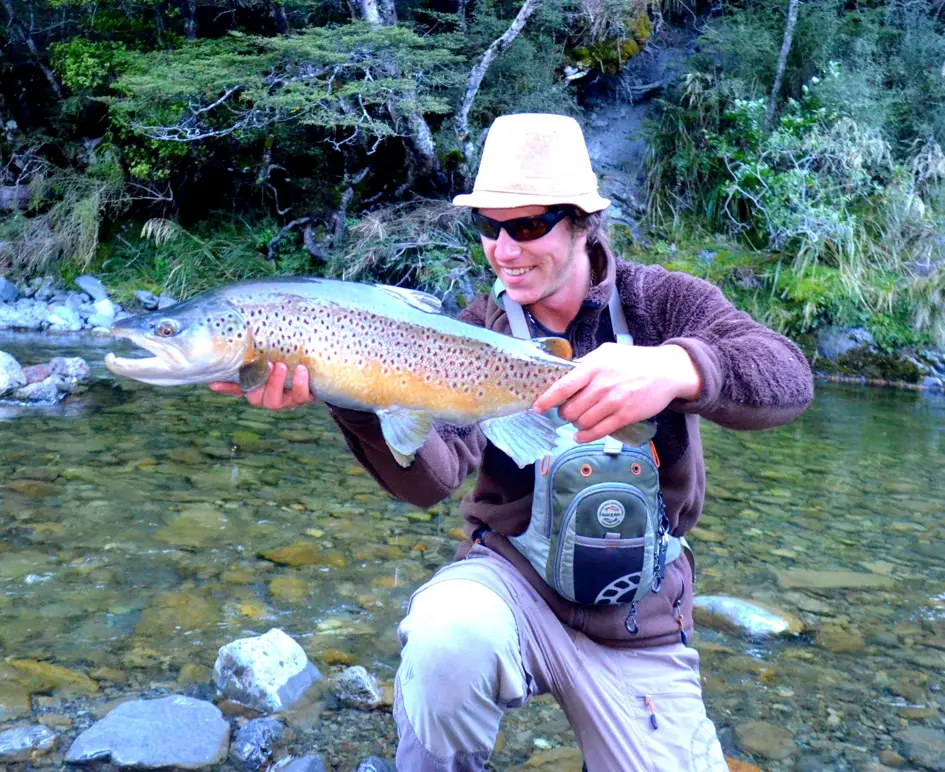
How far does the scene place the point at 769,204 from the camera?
12766 millimetres

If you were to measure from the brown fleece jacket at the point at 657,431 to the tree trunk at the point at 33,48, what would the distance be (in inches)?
642


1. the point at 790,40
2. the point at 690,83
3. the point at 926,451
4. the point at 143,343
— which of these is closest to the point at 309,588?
the point at 143,343

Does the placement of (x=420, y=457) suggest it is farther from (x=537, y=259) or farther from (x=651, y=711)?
(x=651, y=711)

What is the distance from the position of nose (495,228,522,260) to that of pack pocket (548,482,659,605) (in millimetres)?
700

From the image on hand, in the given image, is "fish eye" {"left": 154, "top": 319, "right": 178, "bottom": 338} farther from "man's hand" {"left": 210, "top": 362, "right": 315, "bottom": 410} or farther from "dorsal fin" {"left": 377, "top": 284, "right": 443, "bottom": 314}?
"dorsal fin" {"left": 377, "top": 284, "right": 443, "bottom": 314}

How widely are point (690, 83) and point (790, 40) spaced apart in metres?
1.79

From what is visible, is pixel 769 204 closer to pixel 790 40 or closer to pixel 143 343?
pixel 790 40

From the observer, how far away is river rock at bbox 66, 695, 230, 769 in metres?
2.80

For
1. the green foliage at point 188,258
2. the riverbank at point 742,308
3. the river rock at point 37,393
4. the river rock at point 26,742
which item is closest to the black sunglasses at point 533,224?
the river rock at point 26,742

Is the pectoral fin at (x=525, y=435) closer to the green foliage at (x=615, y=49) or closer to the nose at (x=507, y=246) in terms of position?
the nose at (x=507, y=246)

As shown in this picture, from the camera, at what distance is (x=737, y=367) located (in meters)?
2.18

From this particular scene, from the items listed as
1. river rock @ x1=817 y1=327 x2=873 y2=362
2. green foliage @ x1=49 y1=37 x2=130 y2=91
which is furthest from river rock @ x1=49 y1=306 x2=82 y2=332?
river rock @ x1=817 y1=327 x2=873 y2=362

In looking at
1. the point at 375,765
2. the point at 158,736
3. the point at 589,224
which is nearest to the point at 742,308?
the point at 589,224

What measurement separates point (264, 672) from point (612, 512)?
166 cm
